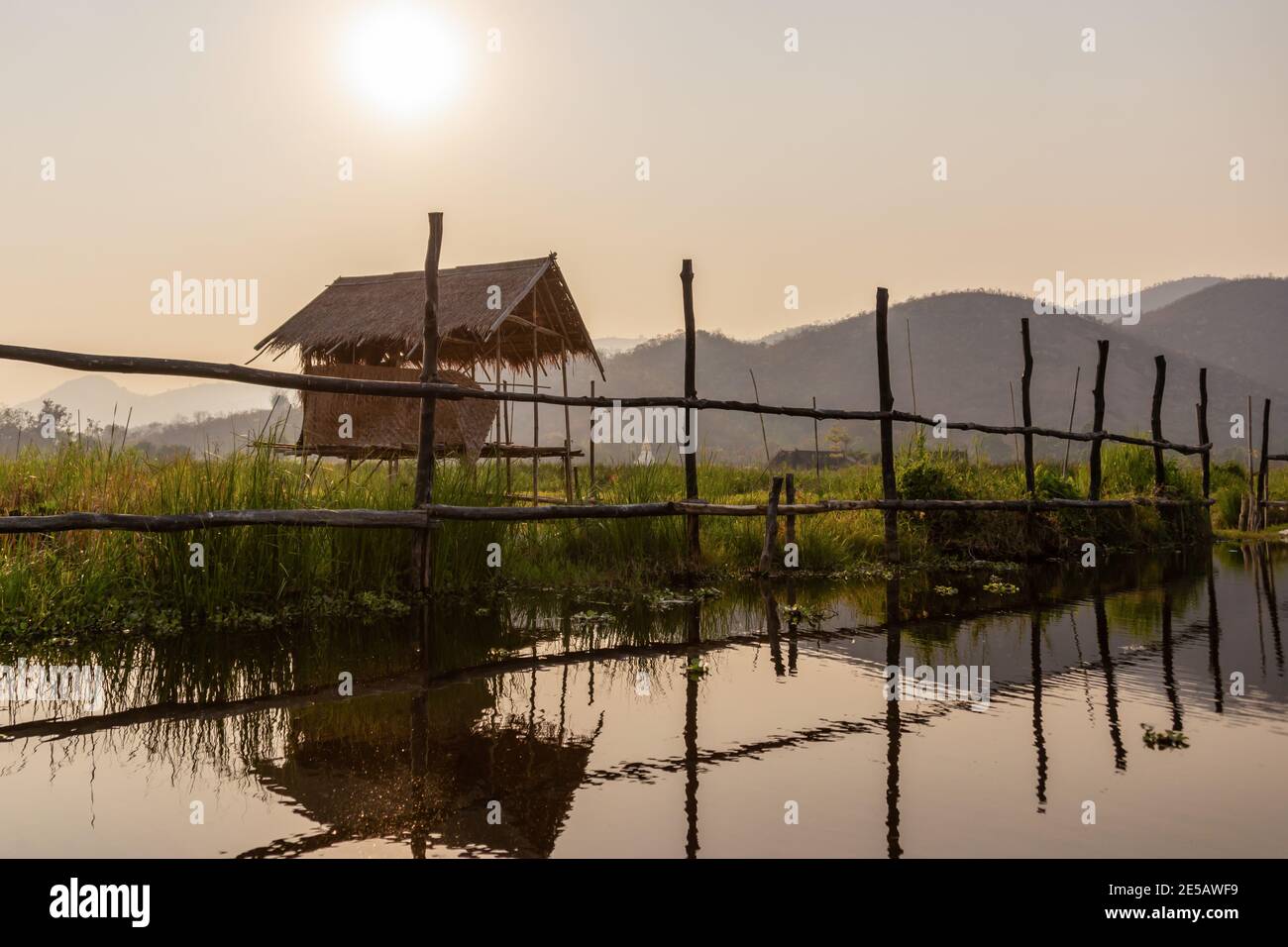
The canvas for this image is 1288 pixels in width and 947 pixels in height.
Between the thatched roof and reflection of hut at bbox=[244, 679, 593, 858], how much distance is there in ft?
38.3

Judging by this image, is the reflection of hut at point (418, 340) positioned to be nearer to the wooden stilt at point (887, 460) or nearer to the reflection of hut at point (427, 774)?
the wooden stilt at point (887, 460)

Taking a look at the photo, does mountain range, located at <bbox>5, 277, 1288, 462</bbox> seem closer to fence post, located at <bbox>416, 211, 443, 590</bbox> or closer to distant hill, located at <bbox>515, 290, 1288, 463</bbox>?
distant hill, located at <bbox>515, 290, 1288, 463</bbox>

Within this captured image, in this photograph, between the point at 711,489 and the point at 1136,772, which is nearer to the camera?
Answer: the point at 1136,772

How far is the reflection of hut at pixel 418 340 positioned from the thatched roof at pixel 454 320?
0.02 meters

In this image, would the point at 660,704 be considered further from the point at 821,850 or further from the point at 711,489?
the point at 711,489

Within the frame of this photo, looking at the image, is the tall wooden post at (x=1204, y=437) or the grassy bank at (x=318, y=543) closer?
the grassy bank at (x=318, y=543)

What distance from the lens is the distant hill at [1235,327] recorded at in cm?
13462

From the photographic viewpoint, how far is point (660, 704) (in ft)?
14.9

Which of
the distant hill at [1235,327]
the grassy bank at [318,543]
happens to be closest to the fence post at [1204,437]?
the grassy bank at [318,543]

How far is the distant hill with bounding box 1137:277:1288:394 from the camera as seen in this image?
442 feet
